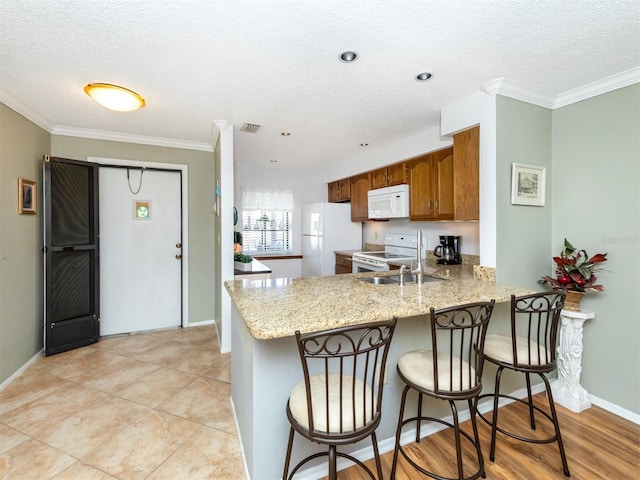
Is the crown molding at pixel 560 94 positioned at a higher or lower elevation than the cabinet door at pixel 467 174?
higher

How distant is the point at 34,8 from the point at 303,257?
4422 millimetres

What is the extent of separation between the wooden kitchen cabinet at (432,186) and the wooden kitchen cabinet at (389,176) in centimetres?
10

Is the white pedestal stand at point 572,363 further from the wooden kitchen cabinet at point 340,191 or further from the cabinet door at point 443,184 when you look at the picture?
the wooden kitchen cabinet at point 340,191

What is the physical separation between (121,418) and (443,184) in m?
3.31

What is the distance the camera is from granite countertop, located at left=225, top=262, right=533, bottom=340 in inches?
53.2

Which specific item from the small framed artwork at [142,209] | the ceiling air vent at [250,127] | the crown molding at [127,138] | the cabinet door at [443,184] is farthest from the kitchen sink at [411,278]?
the small framed artwork at [142,209]

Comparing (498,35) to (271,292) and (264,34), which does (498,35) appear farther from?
(271,292)

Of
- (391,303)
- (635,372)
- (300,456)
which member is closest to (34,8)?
(391,303)

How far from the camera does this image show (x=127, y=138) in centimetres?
355

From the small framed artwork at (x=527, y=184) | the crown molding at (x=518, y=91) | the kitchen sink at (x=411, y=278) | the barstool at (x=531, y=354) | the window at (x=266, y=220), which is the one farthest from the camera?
the window at (x=266, y=220)

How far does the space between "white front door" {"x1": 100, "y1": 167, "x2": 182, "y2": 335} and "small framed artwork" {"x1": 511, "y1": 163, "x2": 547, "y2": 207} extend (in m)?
3.59

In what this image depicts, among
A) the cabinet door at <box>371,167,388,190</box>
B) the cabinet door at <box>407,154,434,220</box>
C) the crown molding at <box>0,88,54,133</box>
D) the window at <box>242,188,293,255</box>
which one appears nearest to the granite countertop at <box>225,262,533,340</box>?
the cabinet door at <box>407,154,434,220</box>

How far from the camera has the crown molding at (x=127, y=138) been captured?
330 cm

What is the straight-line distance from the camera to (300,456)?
161 cm
